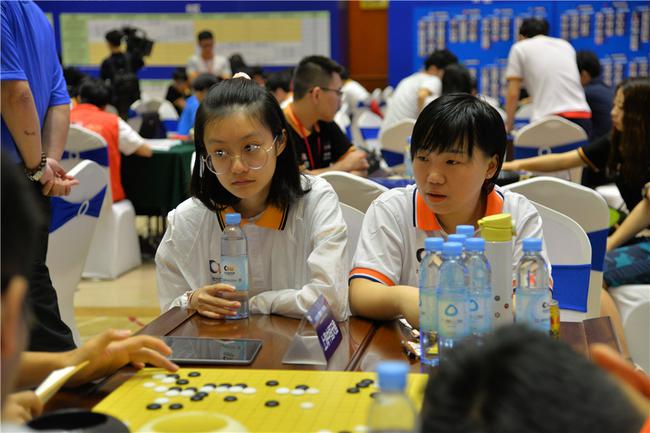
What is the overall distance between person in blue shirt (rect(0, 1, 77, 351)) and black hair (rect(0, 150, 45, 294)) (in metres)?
1.79

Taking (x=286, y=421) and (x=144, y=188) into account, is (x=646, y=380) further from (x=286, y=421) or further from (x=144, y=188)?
(x=144, y=188)

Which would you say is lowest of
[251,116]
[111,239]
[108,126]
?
[111,239]

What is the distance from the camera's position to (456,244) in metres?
1.67

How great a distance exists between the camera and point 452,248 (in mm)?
1667

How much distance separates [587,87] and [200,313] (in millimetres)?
6695

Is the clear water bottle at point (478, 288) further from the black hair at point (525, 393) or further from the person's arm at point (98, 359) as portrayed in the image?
the black hair at point (525, 393)

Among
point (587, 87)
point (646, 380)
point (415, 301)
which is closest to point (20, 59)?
point (415, 301)

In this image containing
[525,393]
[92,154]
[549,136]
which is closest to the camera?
[525,393]

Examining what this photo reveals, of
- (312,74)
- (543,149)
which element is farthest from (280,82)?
(312,74)

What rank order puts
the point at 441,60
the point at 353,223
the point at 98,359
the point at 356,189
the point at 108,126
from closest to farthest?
the point at 98,359 → the point at 353,223 → the point at 356,189 → the point at 108,126 → the point at 441,60

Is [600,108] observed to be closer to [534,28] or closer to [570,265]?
[534,28]

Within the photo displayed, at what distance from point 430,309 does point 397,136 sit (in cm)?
494

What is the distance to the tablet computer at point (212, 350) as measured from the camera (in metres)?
1.76

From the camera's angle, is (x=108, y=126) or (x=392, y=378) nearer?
(x=392, y=378)
